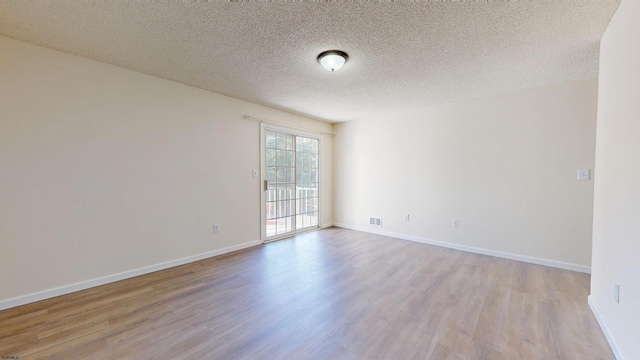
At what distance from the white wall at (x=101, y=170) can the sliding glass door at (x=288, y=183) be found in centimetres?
71

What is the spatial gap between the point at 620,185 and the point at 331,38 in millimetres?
2433

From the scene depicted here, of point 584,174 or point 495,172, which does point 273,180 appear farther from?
point 584,174

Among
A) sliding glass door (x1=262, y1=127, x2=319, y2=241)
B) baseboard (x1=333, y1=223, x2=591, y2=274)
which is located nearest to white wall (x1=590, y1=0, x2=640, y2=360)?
baseboard (x1=333, y1=223, x2=591, y2=274)

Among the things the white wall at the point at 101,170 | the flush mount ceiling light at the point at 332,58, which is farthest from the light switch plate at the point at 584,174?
the white wall at the point at 101,170

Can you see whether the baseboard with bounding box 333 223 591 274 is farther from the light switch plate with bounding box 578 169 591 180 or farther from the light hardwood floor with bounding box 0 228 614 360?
the light switch plate with bounding box 578 169 591 180

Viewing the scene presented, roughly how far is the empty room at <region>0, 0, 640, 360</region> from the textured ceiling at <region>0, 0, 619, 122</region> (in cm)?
2

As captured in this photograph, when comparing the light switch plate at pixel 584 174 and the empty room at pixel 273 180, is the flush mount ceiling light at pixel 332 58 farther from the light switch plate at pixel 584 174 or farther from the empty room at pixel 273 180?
the light switch plate at pixel 584 174

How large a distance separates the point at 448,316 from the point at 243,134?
3662mm

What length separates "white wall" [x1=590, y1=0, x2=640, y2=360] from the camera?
152 cm

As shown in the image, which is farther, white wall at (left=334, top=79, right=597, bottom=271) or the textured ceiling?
white wall at (left=334, top=79, right=597, bottom=271)

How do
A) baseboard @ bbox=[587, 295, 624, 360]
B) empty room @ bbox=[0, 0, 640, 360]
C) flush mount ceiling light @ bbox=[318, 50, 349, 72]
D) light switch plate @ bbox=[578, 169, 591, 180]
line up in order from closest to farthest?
baseboard @ bbox=[587, 295, 624, 360]
empty room @ bbox=[0, 0, 640, 360]
flush mount ceiling light @ bbox=[318, 50, 349, 72]
light switch plate @ bbox=[578, 169, 591, 180]

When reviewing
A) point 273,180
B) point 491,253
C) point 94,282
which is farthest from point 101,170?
point 491,253

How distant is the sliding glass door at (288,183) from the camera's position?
4.60 m

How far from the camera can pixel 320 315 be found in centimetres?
219
